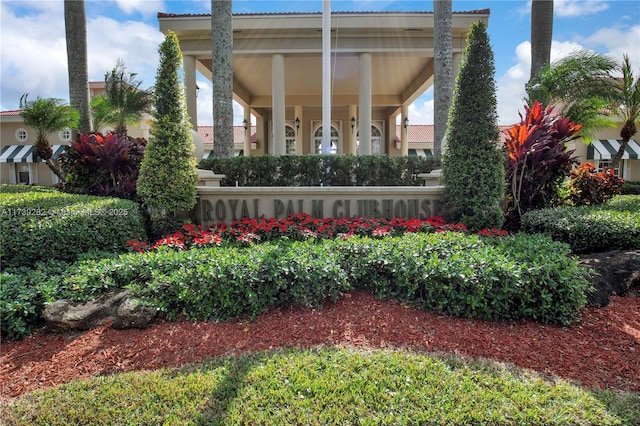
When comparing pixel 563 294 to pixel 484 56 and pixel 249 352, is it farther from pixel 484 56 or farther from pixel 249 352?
pixel 484 56

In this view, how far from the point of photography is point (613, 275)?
4.25 metres

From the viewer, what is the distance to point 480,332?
3.30m

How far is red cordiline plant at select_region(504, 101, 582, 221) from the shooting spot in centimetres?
628

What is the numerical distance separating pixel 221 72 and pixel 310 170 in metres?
3.45

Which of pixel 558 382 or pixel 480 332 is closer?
pixel 558 382

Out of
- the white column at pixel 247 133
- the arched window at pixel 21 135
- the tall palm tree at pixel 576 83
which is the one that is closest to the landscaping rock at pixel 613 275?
the tall palm tree at pixel 576 83

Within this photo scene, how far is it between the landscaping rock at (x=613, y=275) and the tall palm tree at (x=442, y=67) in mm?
5070

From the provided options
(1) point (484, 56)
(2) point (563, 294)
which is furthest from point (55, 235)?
(1) point (484, 56)

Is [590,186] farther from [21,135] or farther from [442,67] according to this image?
[21,135]

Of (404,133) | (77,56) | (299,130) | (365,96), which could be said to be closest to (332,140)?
(299,130)

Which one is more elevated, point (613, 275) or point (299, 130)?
point (299, 130)

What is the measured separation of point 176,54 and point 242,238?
313 centimetres

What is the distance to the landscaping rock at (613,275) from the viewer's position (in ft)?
12.9

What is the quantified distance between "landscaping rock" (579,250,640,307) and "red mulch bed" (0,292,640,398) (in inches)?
12.3
